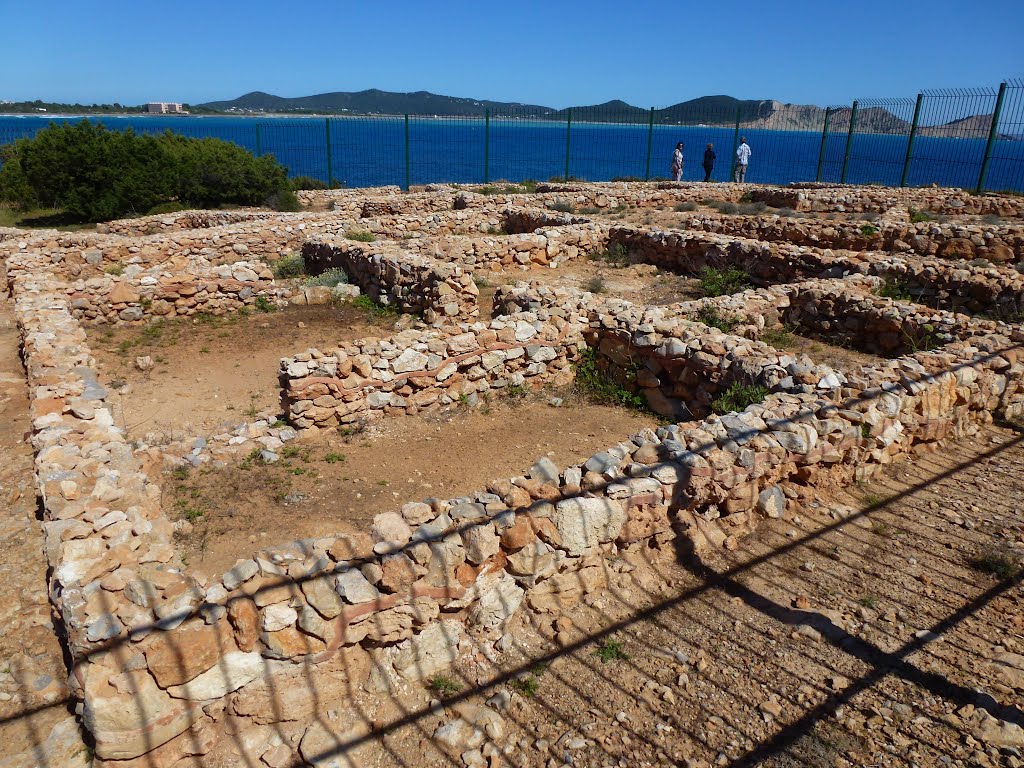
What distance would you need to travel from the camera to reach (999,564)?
14.8 ft

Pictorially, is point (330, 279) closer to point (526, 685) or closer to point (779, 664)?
point (526, 685)

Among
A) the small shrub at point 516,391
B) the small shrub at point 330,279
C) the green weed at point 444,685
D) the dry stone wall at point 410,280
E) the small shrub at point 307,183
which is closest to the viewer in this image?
the green weed at point 444,685

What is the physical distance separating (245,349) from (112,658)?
7.00m

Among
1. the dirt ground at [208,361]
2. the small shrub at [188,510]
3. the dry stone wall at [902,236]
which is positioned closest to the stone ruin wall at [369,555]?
the small shrub at [188,510]

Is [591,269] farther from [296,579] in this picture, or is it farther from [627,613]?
[296,579]

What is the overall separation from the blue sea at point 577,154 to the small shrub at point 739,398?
1828cm

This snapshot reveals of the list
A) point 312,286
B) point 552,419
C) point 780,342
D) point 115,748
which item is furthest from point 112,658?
point 312,286

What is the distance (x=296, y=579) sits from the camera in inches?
136

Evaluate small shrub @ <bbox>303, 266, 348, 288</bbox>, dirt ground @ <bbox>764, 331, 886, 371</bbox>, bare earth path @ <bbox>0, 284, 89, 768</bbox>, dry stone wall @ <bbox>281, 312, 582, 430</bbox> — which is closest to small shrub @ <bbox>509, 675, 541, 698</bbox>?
bare earth path @ <bbox>0, 284, 89, 768</bbox>

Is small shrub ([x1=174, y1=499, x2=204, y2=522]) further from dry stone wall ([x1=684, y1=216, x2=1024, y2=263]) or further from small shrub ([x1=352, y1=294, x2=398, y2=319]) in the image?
dry stone wall ([x1=684, y1=216, x2=1024, y2=263])

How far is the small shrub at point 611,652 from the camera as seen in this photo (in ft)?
12.5

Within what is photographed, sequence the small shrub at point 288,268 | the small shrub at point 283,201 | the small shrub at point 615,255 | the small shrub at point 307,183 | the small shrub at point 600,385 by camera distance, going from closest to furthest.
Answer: the small shrub at point 600,385, the small shrub at point 288,268, the small shrub at point 615,255, the small shrub at point 283,201, the small shrub at point 307,183

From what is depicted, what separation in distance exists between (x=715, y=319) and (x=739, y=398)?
8.61ft

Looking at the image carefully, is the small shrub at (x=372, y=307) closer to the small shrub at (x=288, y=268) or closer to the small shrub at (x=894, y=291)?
the small shrub at (x=288, y=268)
